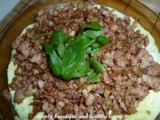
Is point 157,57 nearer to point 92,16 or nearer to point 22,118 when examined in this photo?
point 92,16

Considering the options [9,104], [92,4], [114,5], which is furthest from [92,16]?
[9,104]

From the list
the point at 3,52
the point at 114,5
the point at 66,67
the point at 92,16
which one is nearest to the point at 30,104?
the point at 66,67

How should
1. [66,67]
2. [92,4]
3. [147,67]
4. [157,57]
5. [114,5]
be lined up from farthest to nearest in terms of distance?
1. [114,5]
2. [92,4]
3. [157,57]
4. [147,67]
5. [66,67]

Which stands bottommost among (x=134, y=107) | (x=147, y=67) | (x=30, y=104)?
(x=30, y=104)

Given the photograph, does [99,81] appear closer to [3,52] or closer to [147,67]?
[147,67]

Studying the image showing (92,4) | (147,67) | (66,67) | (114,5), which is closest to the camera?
(66,67)

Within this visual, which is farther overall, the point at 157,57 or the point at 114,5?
the point at 114,5

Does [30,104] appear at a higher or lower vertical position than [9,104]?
higher
